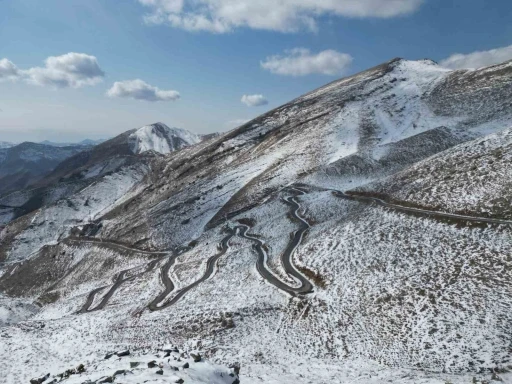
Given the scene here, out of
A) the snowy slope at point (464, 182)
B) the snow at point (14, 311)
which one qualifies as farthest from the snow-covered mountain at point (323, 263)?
the snow at point (14, 311)

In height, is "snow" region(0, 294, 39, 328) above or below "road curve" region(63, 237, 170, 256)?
below

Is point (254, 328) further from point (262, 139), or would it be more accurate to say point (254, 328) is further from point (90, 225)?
point (262, 139)

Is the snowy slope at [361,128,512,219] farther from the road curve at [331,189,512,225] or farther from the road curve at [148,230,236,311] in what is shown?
the road curve at [148,230,236,311]

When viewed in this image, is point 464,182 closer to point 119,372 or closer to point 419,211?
point 419,211

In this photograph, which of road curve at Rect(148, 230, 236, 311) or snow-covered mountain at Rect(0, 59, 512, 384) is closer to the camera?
snow-covered mountain at Rect(0, 59, 512, 384)

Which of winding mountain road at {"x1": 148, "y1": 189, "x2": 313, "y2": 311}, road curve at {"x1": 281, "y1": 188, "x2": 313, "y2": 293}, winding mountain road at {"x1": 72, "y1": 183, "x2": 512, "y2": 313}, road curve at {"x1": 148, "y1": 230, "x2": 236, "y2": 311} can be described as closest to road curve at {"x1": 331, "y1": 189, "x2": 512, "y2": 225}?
winding mountain road at {"x1": 72, "y1": 183, "x2": 512, "y2": 313}

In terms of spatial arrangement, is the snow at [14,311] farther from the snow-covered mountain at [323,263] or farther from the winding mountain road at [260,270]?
the winding mountain road at [260,270]

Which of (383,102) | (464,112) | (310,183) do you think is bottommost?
(310,183)

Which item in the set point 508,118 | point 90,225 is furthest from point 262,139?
point 508,118
